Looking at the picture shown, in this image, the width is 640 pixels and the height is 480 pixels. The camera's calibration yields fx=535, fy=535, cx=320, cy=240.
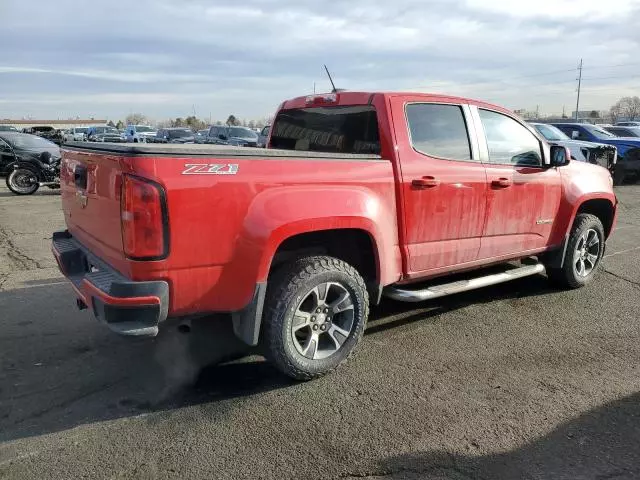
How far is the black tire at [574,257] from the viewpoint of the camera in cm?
564

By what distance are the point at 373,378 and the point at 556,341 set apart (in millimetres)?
1749

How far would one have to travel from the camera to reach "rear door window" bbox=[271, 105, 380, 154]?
4.27m

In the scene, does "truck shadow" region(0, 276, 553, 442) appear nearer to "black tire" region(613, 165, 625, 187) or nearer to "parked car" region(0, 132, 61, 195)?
"parked car" region(0, 132, 61, 195)

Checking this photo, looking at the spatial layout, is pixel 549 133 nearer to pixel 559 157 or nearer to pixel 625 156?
pixel 625 156

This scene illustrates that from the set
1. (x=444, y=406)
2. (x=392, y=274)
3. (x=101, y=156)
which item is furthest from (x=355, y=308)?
(x=101, y=156)

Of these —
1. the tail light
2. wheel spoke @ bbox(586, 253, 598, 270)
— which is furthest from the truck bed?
wheel spoke @ bbox(586, 253, 598, 270)

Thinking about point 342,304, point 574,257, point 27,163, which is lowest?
point 574,257

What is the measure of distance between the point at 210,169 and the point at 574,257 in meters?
4.30

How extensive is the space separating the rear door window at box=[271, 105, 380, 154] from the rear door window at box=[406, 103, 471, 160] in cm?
33

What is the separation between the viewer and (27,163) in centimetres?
1357

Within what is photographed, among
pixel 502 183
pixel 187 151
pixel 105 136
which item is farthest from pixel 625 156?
pixel 105 136

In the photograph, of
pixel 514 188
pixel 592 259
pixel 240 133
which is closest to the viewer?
pixel 514 188

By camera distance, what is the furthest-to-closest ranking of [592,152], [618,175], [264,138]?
[618,175]
[592,152]
[264,138]

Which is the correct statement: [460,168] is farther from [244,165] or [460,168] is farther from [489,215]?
[244,165]
